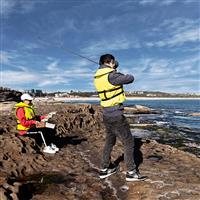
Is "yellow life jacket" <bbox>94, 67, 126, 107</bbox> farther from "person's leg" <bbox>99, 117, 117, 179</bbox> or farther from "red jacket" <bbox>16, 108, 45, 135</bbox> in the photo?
"red jacket" <bbox>16, 108, 45, 135</bbox>

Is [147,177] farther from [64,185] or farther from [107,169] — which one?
[64,185]

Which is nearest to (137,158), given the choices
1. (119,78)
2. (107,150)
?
(107,150)

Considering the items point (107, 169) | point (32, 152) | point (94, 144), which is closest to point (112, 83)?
point (107, 169)

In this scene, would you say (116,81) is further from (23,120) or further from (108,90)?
(23,120)

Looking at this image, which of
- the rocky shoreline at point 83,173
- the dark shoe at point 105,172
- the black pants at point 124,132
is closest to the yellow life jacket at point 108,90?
the black pants at point 124,132

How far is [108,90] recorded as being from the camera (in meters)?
8.47

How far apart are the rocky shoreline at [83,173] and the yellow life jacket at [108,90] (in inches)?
88.4

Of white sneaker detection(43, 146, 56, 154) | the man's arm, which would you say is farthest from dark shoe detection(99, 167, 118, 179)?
white sneaker detection(43, 146, 56, 154)

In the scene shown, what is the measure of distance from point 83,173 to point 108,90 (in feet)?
9.55

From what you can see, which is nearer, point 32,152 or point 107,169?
point 107,169

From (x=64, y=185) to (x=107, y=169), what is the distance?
1.43m

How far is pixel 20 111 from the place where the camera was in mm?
11617

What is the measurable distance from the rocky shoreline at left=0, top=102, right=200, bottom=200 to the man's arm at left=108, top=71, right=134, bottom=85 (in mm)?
2724

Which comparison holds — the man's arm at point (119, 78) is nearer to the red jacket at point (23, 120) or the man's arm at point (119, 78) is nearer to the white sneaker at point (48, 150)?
the red jacket at point (23, 120)
